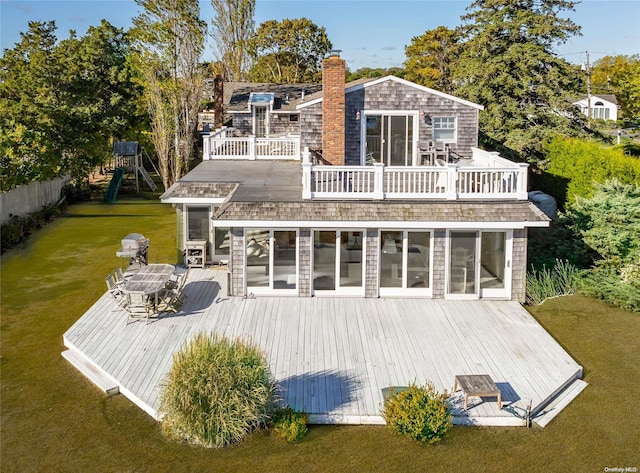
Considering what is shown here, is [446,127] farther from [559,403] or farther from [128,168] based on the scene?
[128,168]

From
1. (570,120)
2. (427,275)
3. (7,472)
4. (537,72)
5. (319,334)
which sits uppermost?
(537,72)

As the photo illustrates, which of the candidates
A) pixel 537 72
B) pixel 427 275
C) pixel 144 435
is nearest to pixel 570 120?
pixel 537 72

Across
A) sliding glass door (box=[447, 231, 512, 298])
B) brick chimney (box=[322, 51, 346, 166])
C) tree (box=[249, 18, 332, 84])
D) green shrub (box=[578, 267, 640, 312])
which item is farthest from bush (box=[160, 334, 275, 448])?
tree (box=[249, 18, 332, 84])

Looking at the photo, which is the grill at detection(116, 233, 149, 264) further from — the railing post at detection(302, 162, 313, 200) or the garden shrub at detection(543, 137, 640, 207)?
the garden shrub at detection(543, 137, 640, 207)

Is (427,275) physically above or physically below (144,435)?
above

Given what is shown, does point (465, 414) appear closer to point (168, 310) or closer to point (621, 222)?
point (168, 310)

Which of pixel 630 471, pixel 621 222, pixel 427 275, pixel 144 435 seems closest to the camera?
→ pixel 630 471

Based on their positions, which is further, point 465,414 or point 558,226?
point 558,226
